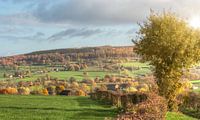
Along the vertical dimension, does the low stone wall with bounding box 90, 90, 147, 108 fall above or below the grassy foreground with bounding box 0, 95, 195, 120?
below

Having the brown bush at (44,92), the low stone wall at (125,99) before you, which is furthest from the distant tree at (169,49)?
the brown bush at (44,92)

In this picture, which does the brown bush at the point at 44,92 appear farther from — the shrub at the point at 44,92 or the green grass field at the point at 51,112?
the green grass field at the point at 51,112

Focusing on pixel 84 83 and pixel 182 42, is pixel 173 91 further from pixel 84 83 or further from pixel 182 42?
pixel 84 83

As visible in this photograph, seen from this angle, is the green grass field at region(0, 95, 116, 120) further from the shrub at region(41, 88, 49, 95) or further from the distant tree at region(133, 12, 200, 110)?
the shrub at region(41, 88, 49, 95)

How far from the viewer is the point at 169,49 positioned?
52.5m

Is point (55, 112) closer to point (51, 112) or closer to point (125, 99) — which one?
point (51, 112)

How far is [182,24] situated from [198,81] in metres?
91.4

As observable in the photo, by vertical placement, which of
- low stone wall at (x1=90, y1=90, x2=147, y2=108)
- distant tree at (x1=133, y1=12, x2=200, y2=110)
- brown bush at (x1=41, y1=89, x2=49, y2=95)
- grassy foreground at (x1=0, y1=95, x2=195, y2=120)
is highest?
distant tree at (x1=133, y1=12, x2=200, y2=110)

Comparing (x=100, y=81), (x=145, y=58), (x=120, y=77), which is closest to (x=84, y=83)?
(x=100, y=81)

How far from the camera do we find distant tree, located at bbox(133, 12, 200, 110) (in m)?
52.5

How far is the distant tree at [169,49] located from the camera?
52500mm

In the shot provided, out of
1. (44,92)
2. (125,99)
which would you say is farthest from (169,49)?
(44,92)

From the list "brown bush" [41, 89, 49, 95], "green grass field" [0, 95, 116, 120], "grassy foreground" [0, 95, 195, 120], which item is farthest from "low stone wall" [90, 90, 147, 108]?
"brown bush" [41, 89, 49, 95]

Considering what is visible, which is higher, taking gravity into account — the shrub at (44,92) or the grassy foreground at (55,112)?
the grassy foreground at (55,112)
